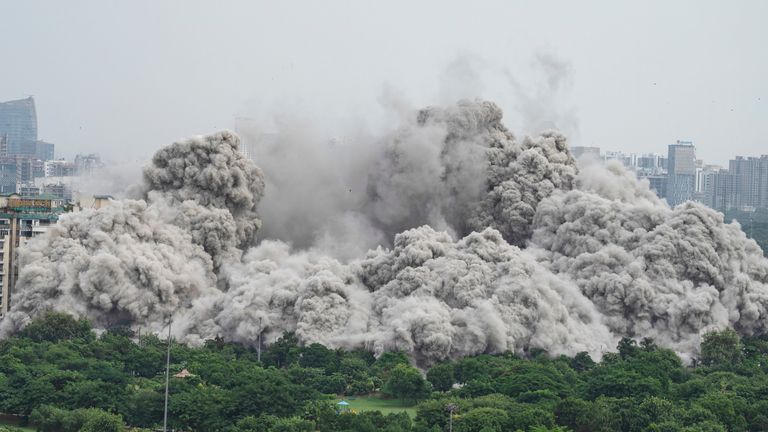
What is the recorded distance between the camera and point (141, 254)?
177 ft

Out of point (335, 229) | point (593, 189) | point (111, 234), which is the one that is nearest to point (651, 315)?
Result: point (593, 189)

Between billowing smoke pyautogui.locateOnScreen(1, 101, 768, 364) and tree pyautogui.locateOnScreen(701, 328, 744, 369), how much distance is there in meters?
1.51

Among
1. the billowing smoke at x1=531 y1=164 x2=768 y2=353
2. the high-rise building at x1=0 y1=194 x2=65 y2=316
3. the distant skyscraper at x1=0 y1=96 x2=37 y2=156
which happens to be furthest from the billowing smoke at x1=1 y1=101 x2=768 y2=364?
the distant skyscraper at x1=0 y1=96 x2=37 y2=156

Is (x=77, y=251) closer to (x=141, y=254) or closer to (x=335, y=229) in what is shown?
(x=141, y=254)

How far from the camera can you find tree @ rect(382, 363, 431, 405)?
1725 inches

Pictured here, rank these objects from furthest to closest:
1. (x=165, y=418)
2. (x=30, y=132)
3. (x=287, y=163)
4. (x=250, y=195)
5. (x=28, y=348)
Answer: (x=30, y=132) < (x=287, y=163) < (x=250, y=195) < (x=28, y=348) < (x=165, y=418)

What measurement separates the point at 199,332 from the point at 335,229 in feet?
32.1

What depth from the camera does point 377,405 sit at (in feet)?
143

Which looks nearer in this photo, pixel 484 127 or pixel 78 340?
pixel 78 340

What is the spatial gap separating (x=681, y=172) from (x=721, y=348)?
9373 cm

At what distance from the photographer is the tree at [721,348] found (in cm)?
4919

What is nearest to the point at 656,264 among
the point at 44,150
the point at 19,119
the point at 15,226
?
the point at 15,226

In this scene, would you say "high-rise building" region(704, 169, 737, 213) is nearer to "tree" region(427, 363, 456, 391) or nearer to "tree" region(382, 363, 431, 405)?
"tree" region(427, 363, 456, 391)

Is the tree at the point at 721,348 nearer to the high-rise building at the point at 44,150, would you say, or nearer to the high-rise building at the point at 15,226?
the high-rise building at the point at 15,226
